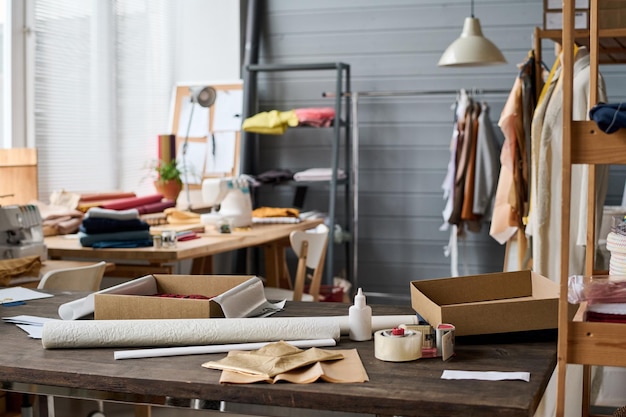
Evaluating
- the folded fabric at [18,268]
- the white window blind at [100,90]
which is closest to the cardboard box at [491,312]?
the folded fabric at [18,268]

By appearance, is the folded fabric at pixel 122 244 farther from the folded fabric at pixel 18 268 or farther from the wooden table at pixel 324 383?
the wooden table at pixel 324 383

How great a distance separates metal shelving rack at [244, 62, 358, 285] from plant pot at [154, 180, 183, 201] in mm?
806

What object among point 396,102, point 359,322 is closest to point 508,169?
point 396,102

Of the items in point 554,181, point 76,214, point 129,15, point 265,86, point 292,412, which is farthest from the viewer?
point 265,86

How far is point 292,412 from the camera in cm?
164

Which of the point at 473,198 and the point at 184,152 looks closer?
the point at 473,198

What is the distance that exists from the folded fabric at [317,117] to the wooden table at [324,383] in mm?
3865

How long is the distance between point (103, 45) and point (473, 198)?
2584 millimetres

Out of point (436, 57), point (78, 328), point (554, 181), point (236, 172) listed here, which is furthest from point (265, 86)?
point (78, 328)

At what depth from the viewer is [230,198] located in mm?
4977

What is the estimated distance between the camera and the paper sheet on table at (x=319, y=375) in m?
1.68

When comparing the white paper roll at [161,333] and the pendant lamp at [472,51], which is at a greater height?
the pendant lamp at [472,51]

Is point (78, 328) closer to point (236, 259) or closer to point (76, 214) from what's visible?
point (76, 214)

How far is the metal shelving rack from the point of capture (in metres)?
5.79
